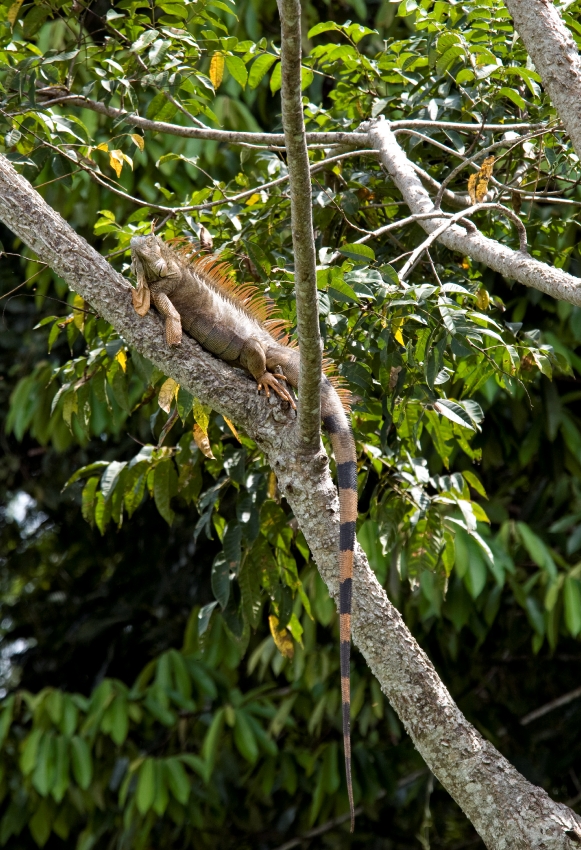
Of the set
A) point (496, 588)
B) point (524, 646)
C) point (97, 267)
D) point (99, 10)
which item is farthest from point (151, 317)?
point (524, 646)

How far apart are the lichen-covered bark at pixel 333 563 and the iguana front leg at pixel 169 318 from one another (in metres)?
0.03

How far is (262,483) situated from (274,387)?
2.22ft

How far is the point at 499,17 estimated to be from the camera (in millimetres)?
3521

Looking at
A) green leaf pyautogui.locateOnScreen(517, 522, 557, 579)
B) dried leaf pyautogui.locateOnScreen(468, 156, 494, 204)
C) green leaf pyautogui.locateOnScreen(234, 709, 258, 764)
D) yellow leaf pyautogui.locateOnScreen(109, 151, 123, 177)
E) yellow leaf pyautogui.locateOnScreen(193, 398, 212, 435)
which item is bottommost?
green leaf pyautogui.locateOnScreen(234, 709, 258, 764)

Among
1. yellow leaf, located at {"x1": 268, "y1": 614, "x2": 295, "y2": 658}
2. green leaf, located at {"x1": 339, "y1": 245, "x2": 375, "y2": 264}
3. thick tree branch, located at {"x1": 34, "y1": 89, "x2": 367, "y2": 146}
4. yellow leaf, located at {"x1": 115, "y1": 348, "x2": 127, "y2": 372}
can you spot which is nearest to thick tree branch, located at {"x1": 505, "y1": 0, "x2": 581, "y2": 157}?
green leaf, located at {"x1": 339, "y1": 245, "x2": 375, "y2": 264}

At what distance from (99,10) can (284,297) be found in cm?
360

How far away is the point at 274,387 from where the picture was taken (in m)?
2.84

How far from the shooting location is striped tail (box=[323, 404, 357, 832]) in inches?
94.3

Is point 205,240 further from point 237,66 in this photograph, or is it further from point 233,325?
point 237,66

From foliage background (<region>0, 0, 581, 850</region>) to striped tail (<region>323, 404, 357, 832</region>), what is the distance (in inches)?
6.3

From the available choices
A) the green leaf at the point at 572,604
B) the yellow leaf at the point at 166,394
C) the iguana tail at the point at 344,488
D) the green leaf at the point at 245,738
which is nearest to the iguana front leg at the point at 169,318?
the yellow leaf at the point at 166,394

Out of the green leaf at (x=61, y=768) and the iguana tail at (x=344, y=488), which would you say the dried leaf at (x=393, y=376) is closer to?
the iguana tail at (x=344, y=488)

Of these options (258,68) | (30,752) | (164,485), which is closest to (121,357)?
(164,485)

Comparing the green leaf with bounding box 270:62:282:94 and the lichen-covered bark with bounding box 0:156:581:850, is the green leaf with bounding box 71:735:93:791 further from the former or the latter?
the green leaf with bounding box 270:62:282:94
